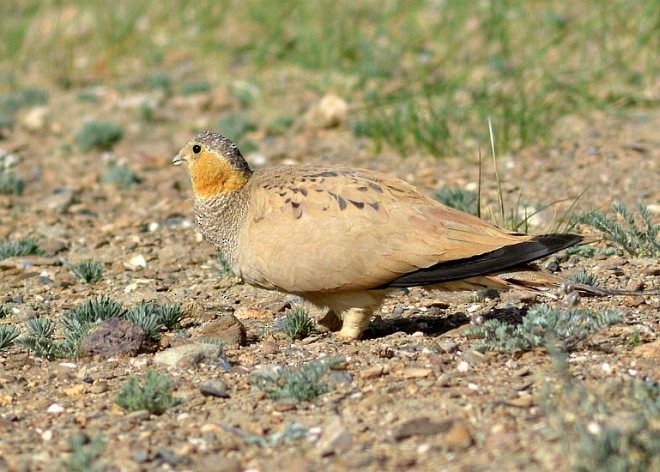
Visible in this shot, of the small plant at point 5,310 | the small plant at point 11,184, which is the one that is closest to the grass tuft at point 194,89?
the small plant at point 11,184

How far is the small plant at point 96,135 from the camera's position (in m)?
9.70

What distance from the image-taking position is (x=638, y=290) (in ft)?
18.6

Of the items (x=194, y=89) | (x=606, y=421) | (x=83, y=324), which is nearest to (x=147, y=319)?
(x=83, y=324)

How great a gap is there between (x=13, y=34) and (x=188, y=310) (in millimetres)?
6883

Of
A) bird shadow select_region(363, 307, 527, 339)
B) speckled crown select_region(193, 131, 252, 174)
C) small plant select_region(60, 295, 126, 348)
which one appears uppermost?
speckled crown select_region(193, 131, 252, 174)

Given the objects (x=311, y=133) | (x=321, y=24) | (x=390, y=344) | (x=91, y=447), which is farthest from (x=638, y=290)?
(x=321, y=24)

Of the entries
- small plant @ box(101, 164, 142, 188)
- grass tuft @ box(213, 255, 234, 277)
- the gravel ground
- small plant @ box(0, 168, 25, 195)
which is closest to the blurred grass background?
the gravel ground

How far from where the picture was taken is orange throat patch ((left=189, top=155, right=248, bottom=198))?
5.61m

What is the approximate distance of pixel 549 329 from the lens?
15.3 ft

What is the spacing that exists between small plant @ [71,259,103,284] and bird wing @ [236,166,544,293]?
1.72 meters

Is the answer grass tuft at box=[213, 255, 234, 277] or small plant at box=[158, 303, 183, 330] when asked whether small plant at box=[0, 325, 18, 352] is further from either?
grass tuft at box=[213, 255, 234, 277]

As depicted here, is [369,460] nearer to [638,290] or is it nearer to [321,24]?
[638,290]

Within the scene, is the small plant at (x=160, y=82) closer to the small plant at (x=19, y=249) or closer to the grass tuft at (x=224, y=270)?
the small plant at (x=19, y=249)

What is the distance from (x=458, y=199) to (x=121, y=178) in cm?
312
